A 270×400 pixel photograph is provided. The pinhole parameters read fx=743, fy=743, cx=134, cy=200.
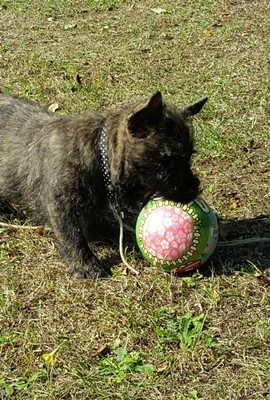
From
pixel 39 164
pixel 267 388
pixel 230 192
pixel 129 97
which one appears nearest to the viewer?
pixel 267 388

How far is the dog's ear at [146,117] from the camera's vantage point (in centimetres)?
498

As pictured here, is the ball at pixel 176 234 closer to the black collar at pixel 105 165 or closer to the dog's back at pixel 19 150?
the black collar at pixel 105 165

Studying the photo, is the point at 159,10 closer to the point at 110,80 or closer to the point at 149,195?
A: the point at 110,80

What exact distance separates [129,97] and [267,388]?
456 centimetres

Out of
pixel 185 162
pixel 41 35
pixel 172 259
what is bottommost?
pixel 41 35

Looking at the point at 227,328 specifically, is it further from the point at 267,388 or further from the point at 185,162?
the point at 185,162

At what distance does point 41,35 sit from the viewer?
10.2 metres

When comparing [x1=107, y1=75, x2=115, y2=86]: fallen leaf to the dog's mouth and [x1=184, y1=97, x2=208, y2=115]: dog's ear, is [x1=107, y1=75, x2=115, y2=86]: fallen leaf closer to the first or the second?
[x1=184, y1=97, x2=208, y2=115]: dog's ear

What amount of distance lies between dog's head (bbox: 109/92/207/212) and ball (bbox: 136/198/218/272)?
0.33 feet

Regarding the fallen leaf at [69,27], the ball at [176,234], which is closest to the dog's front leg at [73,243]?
the ball at [176,234]

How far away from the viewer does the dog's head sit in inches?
208

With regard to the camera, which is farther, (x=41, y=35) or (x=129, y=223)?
(x=41, y=35)

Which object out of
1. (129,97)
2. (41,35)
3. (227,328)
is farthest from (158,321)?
(41,35)

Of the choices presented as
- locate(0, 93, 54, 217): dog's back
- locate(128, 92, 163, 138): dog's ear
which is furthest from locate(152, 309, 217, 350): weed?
locate(0, 93, 54, 217): dog's back
